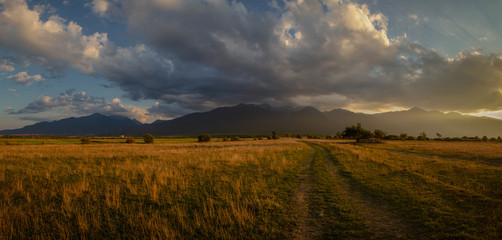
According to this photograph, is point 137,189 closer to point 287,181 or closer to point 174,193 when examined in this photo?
point 174,193

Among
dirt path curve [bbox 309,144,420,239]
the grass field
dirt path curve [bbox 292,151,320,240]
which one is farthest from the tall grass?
dirt path curve [bbox 292,151,320,240]

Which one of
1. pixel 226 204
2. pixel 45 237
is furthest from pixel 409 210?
pixel 45 237

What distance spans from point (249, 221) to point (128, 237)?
349 cm

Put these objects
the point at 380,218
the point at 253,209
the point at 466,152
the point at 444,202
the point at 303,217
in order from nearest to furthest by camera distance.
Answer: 1. the point at 380,218
2. the point at 303,217
3. the point at 253,209
4. the point at 444,202
5. the point at 466,152

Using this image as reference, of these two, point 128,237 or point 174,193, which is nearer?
point 128,237

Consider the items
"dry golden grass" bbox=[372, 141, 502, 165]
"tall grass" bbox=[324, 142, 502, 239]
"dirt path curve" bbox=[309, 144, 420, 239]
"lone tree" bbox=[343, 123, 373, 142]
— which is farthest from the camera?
"lone tree" bbox=[343, 123, 373, 142]

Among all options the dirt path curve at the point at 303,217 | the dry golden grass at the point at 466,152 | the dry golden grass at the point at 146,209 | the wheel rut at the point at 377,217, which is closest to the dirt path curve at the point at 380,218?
the wheel rut at the point at 377,217

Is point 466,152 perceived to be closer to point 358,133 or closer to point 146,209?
point 146,209

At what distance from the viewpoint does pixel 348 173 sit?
13703mm

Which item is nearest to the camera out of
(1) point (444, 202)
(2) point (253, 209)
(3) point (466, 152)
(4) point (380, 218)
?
(4) point (380, 218)

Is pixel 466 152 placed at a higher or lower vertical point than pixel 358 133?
lower

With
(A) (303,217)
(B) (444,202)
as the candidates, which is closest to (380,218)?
(A) (303,217)

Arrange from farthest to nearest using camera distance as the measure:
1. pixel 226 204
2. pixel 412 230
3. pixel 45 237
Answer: pixel 226 204 < pixel 412 230 < pixel 45 237

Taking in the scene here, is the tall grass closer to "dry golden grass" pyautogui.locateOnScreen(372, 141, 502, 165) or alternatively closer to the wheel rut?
the wheel rut
